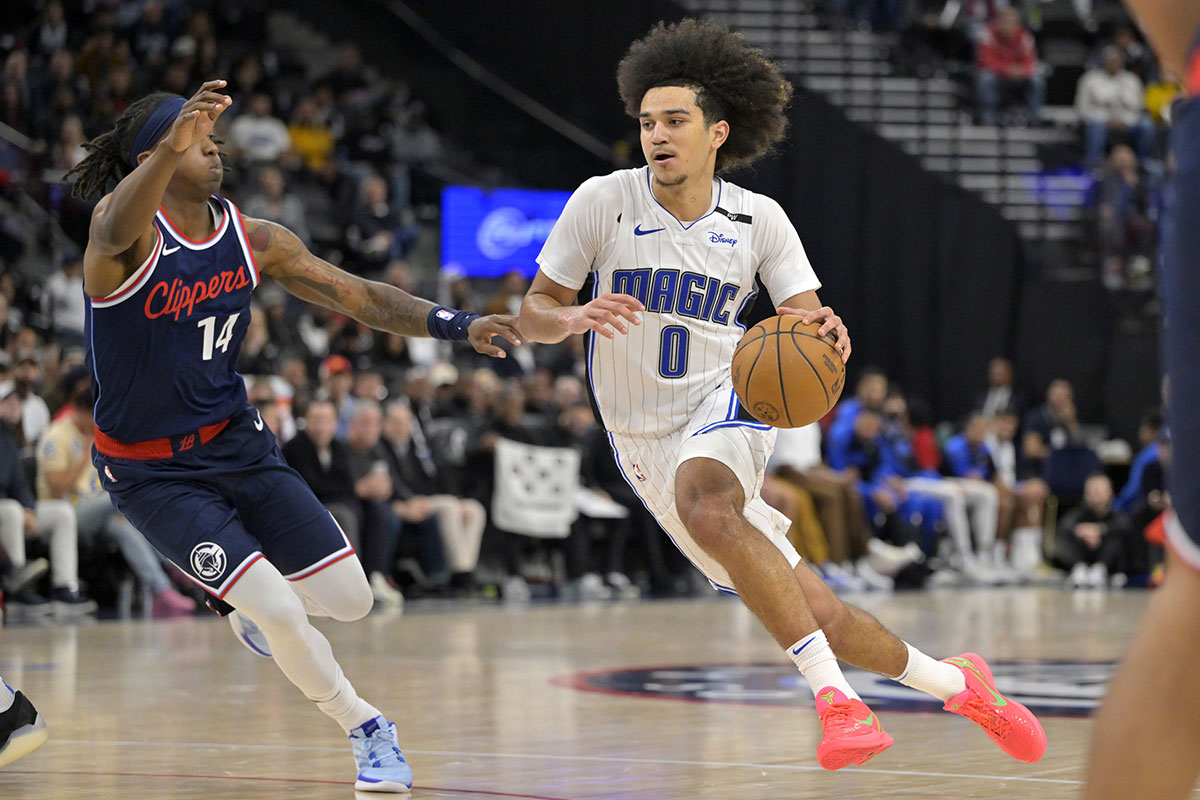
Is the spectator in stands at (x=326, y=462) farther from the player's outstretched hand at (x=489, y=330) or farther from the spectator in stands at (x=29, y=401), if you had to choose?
the player's outstretched hand at (x=489, y=330)

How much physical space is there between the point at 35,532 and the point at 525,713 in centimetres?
580

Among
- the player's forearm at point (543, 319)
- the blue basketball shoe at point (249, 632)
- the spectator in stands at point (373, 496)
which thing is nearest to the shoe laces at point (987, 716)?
the player's forearm at point (543, 319)

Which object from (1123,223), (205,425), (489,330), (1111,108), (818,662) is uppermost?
(1111,108)

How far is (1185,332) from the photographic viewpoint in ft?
7.50

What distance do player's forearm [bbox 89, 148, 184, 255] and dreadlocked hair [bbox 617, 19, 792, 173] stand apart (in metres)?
1.66

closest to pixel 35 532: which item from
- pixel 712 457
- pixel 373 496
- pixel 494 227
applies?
pixel 373 496

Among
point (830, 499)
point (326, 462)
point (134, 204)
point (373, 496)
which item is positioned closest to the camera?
point (134, 204)

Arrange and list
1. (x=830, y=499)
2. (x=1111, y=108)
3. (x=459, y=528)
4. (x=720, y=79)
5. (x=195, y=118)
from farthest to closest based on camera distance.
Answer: (x=1111, y=108)
(x=830, y=499)
(x=459, y=528)
(x=720, y=79)
(x=195, y=118)

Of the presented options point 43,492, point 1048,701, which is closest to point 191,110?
point 1048,701

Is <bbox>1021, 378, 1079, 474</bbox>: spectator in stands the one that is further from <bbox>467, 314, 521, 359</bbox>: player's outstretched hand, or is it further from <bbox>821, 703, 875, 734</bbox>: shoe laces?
<bbox>821, 703, 875, 734</bbox>: shoe laces

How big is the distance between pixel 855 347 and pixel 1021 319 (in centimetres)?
196

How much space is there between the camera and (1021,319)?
1958 cm

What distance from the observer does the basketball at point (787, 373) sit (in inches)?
192

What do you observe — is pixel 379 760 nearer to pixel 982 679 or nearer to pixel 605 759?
pixel 605 759
